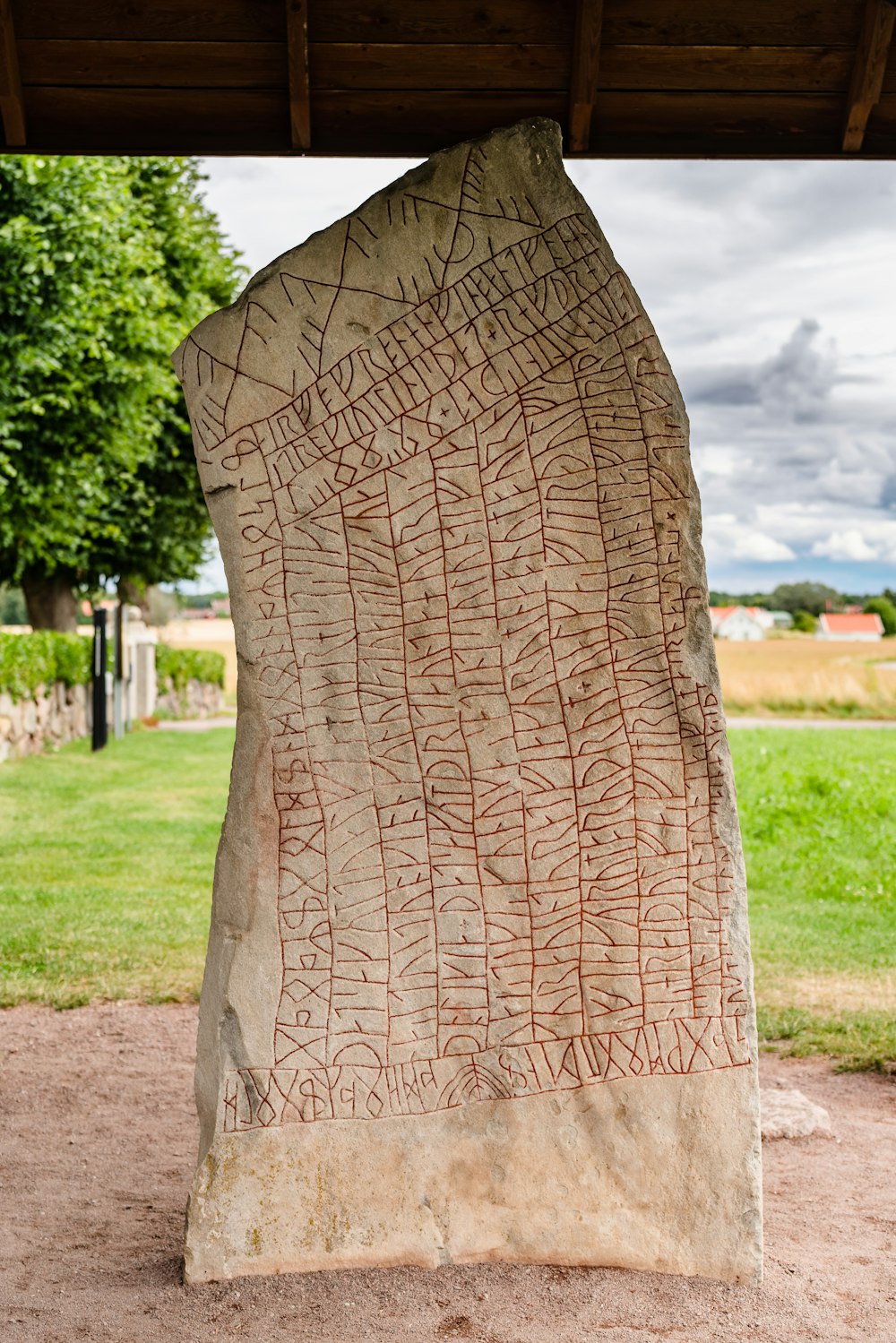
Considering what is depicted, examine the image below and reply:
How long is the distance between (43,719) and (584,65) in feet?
47.9

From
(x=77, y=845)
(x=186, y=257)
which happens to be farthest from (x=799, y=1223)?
(x=186, y=257)

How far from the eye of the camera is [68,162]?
15.3 m

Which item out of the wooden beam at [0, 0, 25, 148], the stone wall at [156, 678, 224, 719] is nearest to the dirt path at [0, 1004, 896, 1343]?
the wooden beam at [0, 0, 25, 148]

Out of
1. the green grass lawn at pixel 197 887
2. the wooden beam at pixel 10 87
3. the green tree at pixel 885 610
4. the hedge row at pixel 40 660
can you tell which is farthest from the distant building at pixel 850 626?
the wooden beam at pixel 10 87

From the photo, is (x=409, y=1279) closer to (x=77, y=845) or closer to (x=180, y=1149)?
(x=180, y=1149)

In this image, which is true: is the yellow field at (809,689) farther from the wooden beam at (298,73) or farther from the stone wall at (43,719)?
the wooden beam at (298,73)

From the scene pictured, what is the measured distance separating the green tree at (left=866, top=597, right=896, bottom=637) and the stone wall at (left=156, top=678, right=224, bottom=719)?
46.0 meters

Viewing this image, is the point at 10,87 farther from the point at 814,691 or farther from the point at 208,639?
the point at 208,639

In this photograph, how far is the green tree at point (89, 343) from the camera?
15.2 m

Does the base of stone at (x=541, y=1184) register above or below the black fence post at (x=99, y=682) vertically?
below

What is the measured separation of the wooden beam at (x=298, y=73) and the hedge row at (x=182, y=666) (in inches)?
842

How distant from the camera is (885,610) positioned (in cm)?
6906

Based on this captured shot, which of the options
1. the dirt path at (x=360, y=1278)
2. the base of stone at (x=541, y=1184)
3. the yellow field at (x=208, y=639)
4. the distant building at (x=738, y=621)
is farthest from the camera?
the distant building at (x=738, y=621)

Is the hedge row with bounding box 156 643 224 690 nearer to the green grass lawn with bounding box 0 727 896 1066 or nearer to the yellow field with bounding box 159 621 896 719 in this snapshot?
the yellow field with bounding box 159 621 896 719
